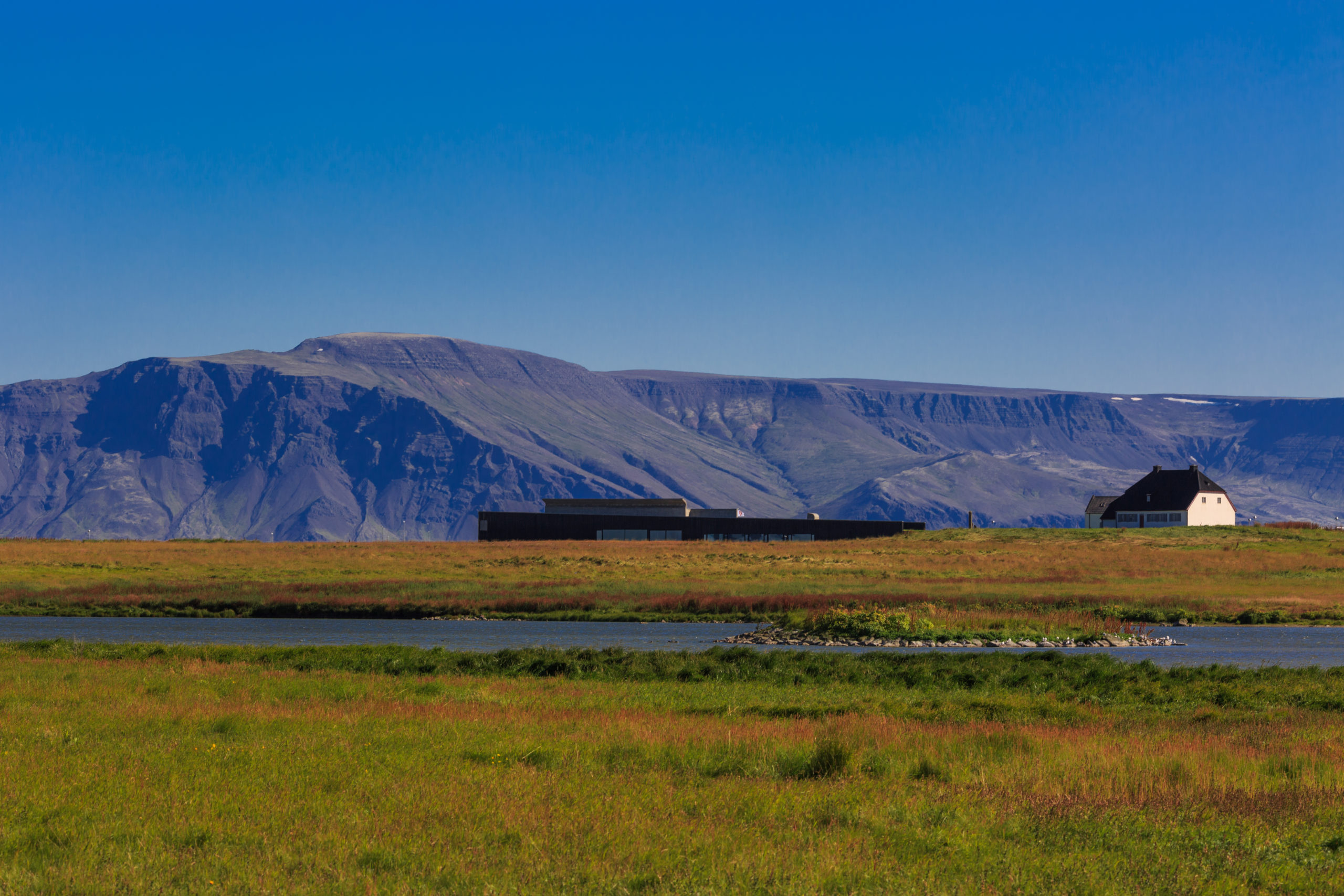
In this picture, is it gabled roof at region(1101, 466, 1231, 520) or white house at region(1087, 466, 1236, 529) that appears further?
gabled roof at region(1101, 466, 1231, 520)

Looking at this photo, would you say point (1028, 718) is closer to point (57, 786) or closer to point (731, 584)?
point (57, 786)

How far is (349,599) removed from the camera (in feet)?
209

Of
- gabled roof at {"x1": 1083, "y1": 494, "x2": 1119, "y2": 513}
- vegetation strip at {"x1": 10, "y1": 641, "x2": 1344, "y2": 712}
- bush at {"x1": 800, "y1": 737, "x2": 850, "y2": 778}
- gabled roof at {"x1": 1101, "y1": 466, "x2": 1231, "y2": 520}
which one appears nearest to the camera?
bush at {"x1": 800, "y1": 737, "x2": 850, "y2": 778}

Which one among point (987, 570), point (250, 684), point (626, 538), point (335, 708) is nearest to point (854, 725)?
point (335, 708)

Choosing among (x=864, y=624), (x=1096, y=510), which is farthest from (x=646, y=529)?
(x=864, y=624)

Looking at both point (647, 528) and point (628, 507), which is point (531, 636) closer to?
point (647, 528)

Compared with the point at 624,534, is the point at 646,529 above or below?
above

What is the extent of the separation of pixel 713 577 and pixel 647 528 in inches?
1845

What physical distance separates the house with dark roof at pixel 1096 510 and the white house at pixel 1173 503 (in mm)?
5412

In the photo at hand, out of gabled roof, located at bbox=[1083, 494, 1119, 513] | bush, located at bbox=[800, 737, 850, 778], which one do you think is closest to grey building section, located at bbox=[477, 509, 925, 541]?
gabled roof, located at bbox=[1083, 494, 1119, 513]

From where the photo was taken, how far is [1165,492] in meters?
152

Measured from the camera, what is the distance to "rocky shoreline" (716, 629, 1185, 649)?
43250mm

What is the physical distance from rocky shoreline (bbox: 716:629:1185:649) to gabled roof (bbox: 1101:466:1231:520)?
111 meters

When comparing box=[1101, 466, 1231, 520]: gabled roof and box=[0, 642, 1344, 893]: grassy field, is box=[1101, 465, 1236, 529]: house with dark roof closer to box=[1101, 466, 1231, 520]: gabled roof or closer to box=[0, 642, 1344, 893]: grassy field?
box=[1101, 466, 1231, 520]: gabled roof
